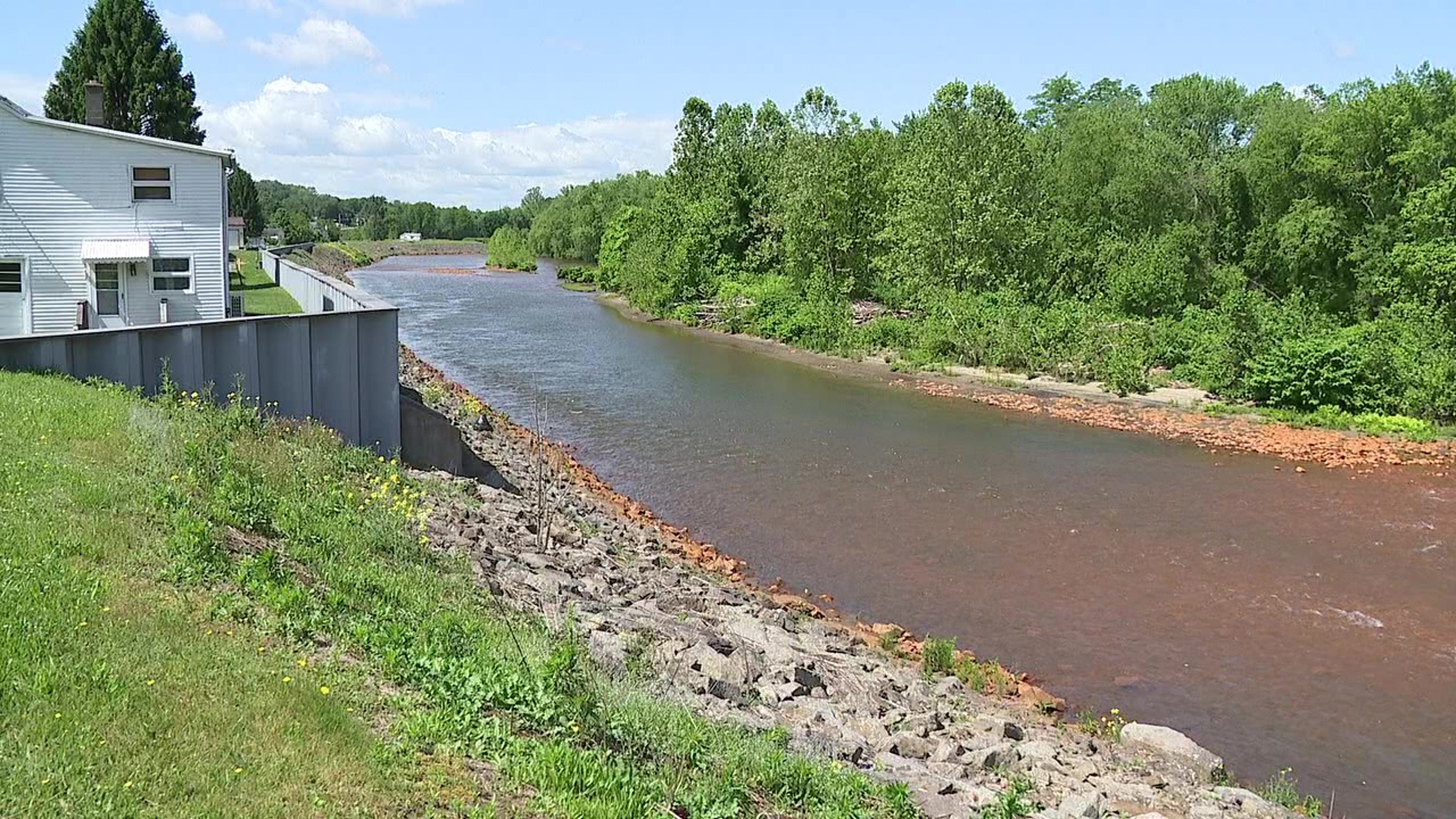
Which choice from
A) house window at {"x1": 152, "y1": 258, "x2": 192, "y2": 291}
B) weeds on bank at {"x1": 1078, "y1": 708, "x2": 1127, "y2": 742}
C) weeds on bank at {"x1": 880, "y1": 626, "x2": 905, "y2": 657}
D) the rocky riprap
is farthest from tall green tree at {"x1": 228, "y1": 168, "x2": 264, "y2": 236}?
weeds on bank at {"x1": 1078, "y1": 708, "x2": 1127, "y2": 742}

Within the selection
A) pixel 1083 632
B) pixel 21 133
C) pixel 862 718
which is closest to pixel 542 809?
pixel 862 718

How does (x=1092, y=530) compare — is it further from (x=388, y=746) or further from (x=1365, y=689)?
(x=388, y=746)

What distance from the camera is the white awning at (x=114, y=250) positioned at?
873 inches

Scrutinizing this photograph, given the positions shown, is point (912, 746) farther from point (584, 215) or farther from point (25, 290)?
point (584, 215)

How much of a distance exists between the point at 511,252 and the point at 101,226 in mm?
95359

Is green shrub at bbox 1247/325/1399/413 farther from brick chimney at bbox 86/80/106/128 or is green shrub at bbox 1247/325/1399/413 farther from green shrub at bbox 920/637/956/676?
brick chimney at bbox 86/80/106/128

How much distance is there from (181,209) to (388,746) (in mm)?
19977

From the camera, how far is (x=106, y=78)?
48250mm

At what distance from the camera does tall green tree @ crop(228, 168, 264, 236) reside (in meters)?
88.1

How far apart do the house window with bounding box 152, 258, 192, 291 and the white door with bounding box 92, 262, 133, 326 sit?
56 cm

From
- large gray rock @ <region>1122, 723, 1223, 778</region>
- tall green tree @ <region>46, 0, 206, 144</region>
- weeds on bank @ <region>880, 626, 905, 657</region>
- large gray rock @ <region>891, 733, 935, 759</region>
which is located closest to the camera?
large gray rock @ <region>891, 733, 935, 759</region>

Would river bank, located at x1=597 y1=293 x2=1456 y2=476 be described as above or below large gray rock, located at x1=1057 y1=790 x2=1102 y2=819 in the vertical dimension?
above

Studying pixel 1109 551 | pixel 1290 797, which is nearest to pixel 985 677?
pixel 1290 797

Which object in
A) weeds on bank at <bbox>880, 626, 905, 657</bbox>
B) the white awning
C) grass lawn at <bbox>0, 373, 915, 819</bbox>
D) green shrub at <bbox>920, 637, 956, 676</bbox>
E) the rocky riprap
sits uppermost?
the white awning
